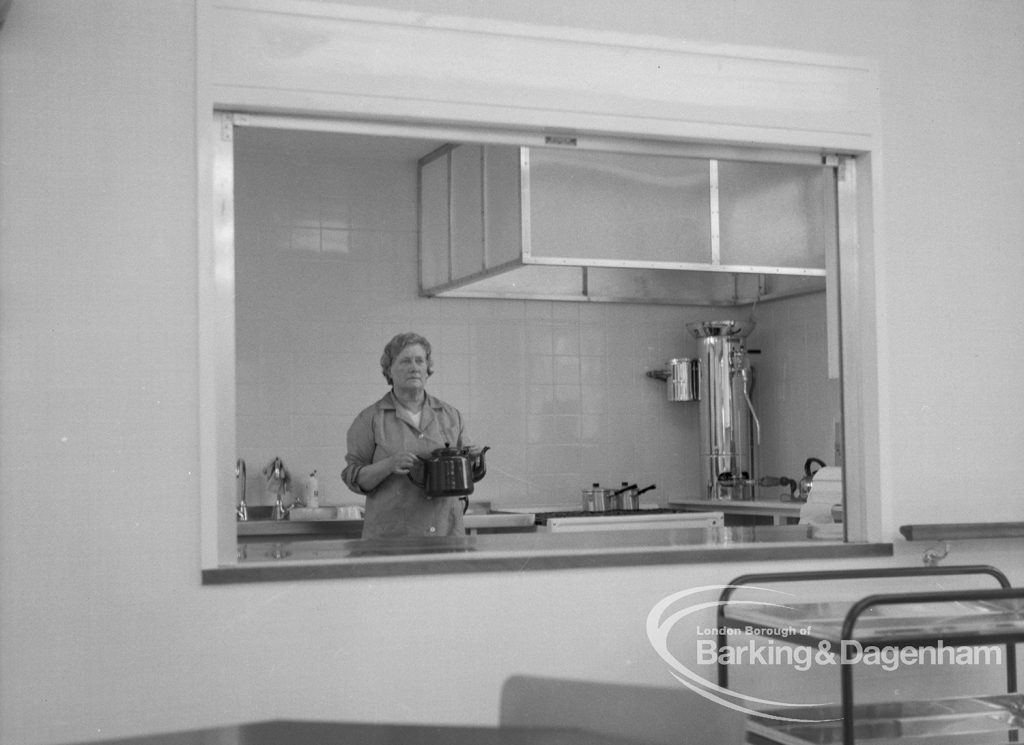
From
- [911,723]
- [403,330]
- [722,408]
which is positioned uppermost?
[403,330]

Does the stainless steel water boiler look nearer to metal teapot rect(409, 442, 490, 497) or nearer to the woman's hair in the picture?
the woman's hair

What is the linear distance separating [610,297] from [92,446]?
11.8 ft

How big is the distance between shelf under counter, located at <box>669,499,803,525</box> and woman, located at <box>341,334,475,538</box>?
4.59ft

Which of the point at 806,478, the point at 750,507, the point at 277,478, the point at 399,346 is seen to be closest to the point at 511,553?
the point at 399,346

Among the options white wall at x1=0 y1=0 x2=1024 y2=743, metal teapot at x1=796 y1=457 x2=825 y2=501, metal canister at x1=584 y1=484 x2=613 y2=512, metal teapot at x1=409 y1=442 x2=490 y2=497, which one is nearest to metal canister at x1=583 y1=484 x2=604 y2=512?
metal canister at x1=584 y1=484 x2=613 y2=512

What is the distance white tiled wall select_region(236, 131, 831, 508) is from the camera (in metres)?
5.58

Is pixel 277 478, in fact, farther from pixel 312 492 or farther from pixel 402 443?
pixel 402 443

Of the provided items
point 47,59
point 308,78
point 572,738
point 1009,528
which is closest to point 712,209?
point 1009,528

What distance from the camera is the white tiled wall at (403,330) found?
5582 millimetres

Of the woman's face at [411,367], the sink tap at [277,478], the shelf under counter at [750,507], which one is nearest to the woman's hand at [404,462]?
the woman's face at [411,367]

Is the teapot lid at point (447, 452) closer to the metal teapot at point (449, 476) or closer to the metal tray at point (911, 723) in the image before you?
the metal teapot at point (449, 476)

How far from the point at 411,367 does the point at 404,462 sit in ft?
1.68

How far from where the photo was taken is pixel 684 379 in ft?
20.0

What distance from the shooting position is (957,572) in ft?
10.5
